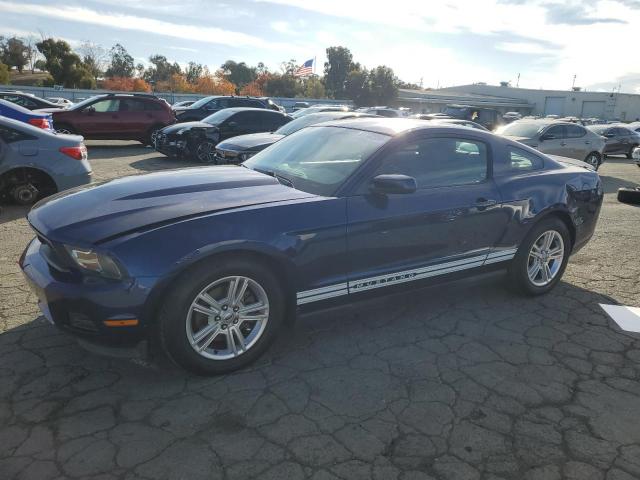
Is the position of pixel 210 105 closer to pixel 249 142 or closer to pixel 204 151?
pixel 204 151

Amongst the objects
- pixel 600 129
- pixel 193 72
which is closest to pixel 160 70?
pixel 193 72

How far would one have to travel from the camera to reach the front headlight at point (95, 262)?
8.70 feet

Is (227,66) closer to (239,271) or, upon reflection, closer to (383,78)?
Answer: (383,78)

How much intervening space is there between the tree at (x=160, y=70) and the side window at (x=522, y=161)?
3800 inches

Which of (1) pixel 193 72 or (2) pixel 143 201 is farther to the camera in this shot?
(1) pixel 193 72

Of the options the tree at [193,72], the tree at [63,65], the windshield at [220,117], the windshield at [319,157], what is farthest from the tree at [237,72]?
the windshield at [319,157]

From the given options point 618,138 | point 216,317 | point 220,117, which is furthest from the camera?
point 618,138

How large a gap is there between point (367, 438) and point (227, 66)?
102 meters

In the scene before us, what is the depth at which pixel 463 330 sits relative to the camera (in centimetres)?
381

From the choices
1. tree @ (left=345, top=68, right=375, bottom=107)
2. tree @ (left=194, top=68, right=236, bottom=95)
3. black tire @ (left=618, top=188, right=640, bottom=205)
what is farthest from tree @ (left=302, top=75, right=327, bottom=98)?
black tire @ (left=618, top=188, right=640, bottom=205)

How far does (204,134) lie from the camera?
40.4 ft

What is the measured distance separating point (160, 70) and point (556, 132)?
96795 millimetres

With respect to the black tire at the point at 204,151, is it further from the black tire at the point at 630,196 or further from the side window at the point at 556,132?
the black tire at the point at 630,196

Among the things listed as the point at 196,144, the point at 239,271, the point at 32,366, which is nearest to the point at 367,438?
the point at 239,271
